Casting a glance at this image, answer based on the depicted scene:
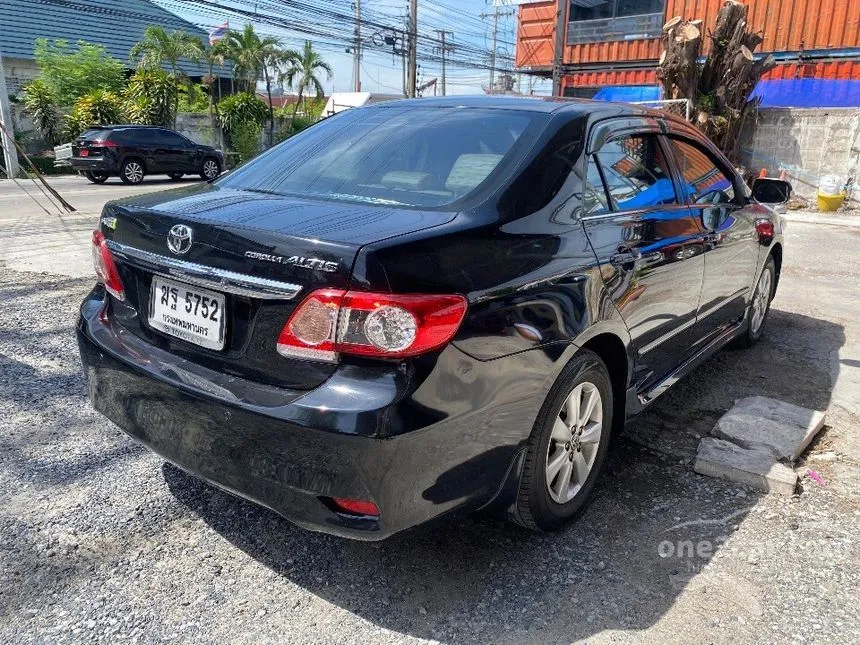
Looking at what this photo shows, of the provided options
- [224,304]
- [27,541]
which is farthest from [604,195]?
[27,541]

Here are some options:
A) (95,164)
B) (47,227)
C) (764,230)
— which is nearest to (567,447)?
(764,230)

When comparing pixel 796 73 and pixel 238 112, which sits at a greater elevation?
pixel 796 73

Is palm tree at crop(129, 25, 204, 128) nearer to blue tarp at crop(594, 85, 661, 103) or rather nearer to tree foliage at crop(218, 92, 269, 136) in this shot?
tree foliage at crop(218, 92, 269, 136)

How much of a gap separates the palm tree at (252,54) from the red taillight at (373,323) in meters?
28.2

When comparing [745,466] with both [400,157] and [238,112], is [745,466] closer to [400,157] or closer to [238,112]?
[400,157]

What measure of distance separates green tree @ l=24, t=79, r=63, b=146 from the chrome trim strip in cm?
2549

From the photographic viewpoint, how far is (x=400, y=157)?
9.22ft

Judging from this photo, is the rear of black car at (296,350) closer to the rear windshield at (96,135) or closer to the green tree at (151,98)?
the rear windshield at (96,135)

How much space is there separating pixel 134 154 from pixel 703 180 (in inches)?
688

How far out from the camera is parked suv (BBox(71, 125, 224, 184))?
17734 millimetres

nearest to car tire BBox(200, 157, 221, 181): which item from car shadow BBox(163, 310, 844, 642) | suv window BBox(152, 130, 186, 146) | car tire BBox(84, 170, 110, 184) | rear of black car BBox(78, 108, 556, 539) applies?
suv window BBox(152, 130, 186, 146)

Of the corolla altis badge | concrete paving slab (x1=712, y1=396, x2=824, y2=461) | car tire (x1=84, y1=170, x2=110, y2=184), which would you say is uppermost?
the corolla altis badge

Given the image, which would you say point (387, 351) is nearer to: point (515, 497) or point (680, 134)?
point (515, 497)

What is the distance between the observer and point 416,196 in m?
2.52
